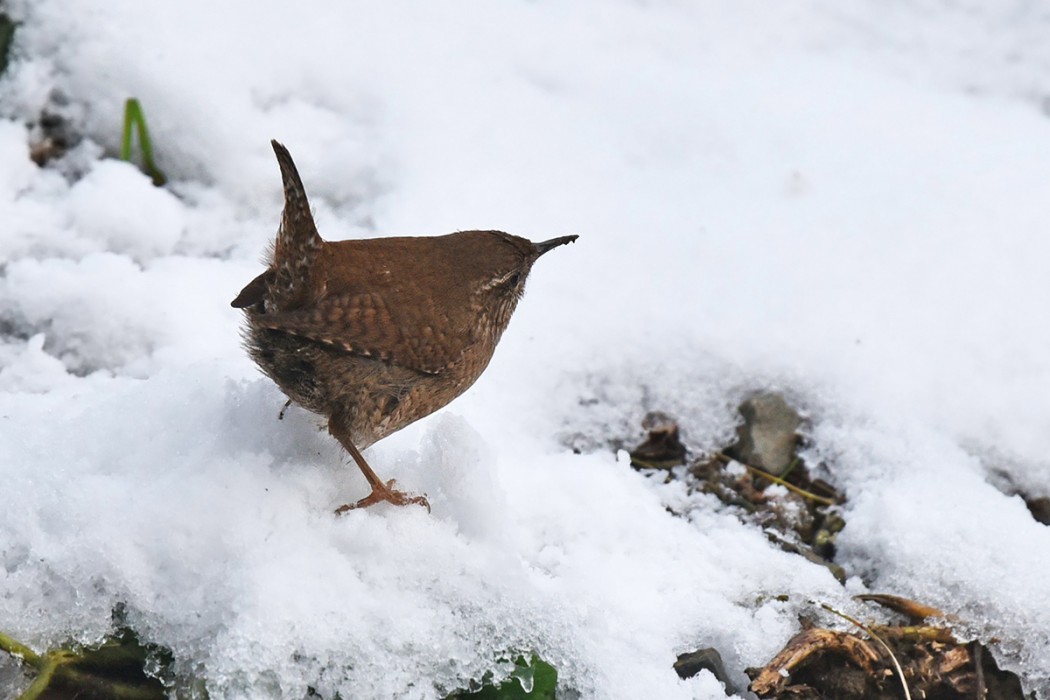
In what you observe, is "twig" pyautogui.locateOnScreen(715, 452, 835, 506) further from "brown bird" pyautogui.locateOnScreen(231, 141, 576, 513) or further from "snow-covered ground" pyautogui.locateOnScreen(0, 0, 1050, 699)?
"brown bird" pyautogui.locateOnScreen(231, 141, 576, 513)

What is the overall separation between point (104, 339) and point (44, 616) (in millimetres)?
1473

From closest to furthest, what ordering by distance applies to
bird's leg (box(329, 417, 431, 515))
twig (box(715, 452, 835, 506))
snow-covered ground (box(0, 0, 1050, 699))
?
snow-covered ground (box(0, 0, 1050, 699)) → bird's leg (box(329, 417, 431, 515)) → twig (box(715, 452, 835, 506))

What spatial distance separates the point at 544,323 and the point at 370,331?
148 centimetres

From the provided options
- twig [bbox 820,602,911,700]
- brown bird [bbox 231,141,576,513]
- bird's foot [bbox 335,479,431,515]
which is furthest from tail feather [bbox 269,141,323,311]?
twig [bbox 820,602,911,700]

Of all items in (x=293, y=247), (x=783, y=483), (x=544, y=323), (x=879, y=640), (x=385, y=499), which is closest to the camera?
(x=293, y=247)

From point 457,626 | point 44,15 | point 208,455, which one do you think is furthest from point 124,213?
point 457,626

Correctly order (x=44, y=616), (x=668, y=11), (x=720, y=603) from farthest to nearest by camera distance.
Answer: (x=668, y=11), (x=720, y=603), (x=44, y=616)

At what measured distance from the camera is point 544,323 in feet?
13.1

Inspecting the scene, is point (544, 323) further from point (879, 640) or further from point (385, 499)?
point (879, 640)

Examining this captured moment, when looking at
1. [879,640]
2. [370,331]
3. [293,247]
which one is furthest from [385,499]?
[879,640]

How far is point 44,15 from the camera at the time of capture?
177 inches

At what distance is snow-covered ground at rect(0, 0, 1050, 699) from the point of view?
7.85 ft

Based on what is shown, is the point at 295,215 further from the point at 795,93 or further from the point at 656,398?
the point at 795,93

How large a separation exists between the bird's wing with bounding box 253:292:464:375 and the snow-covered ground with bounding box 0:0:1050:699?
211 millimetres
